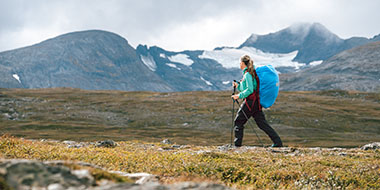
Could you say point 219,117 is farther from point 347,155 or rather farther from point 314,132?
point 347,155

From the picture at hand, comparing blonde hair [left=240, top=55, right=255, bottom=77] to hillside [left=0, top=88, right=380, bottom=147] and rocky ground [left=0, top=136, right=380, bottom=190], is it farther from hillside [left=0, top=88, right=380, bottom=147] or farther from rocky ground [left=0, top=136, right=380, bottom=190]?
hillside [left=0, top=88, right=380, bottom=147]

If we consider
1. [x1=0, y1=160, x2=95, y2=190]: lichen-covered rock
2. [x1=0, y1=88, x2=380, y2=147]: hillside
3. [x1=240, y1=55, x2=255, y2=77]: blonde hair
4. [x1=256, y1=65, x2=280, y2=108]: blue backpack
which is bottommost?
[x1=0, y1=88, x2=380, y2=147]: hillside

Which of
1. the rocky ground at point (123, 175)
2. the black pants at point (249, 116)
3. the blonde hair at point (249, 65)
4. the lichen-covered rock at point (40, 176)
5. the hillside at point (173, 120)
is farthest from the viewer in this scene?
the hillside at point (173, 120)

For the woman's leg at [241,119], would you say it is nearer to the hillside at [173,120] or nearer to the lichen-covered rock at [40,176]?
the lichen-covered rock at [40,176]

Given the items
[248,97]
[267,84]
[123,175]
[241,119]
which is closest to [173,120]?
[241,119]

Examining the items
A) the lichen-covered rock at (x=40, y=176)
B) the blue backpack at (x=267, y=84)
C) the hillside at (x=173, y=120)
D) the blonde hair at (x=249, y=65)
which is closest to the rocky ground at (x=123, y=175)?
the lichen-covered rock at (x=40, y=176)

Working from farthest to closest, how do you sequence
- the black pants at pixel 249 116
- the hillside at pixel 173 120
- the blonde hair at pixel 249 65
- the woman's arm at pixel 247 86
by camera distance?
the hillside at pixel 173 120 → the black pants at pixel 249 116 → the blonde hair at pixel 249 65 → the woman's arm at pixel 247 86

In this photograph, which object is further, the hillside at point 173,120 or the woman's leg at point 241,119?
the hillside at point 173,120

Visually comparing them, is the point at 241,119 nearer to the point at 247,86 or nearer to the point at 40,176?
the point at 247,86

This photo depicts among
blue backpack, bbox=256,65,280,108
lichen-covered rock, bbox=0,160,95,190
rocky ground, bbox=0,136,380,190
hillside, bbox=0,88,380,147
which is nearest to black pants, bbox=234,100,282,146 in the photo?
blue backpack, bbox=256,65,280,108

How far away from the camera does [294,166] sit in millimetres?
10680

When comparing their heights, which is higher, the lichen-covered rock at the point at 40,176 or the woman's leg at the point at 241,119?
the lichen-covered rock at the point at 40,176

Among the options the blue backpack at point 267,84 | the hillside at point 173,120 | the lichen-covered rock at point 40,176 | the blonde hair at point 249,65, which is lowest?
the hillside at point 173,120

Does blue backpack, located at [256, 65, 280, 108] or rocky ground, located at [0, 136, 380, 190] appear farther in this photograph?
blue backpack, located at [256, 65, 280, 108]
